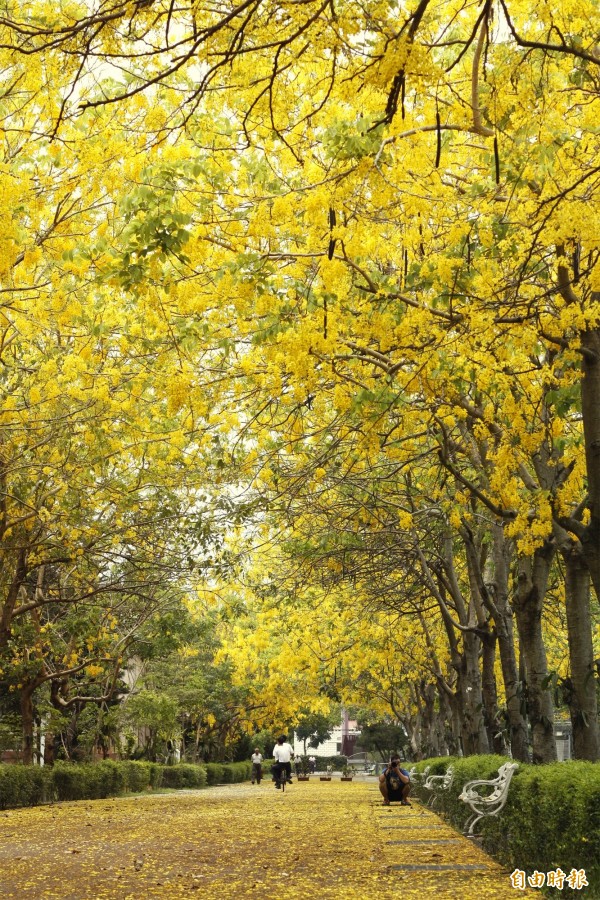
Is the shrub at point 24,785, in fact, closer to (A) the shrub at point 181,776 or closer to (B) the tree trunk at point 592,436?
(A) the shrub at point 181,776

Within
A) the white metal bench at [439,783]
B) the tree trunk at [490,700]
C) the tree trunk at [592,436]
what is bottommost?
the white metal bench at [439,783]

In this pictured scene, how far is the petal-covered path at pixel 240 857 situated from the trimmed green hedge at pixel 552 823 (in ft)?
0.79

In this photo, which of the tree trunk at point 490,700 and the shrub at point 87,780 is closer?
the tree trunk at point 490,700

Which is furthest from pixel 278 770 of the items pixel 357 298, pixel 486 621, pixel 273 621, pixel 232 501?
pixel 357 298

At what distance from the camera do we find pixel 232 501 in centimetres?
1190

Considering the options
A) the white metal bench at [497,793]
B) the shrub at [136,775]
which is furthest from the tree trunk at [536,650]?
the shrub at [136,775]

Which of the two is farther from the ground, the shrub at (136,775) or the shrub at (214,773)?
the shrub at (136,775)

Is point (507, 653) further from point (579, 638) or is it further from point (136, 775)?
point (136, 775)

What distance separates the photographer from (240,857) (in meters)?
9.05

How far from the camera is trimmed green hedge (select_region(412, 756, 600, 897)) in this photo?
517cm

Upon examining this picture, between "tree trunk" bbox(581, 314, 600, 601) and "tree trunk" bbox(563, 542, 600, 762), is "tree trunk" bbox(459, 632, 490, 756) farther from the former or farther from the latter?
"tree trunk" bbox(581, 314, 600, 601)

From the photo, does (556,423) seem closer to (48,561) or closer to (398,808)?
(48,561)

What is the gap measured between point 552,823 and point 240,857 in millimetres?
4093

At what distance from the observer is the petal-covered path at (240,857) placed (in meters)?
6.85
